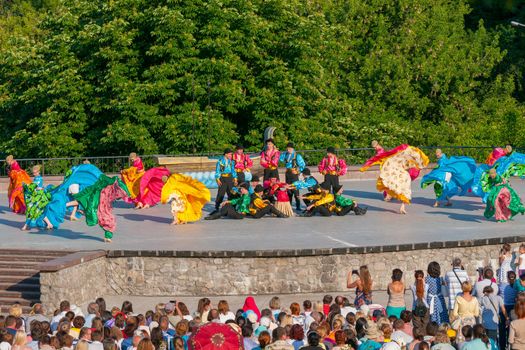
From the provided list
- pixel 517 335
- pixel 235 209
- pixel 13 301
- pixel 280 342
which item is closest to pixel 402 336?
pixel 517 335

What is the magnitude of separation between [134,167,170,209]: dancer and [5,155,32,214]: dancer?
265 centimetres

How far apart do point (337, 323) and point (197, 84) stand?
24648 mm

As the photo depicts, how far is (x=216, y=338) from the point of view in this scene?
1529 centimetres

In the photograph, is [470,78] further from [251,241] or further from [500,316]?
[500,316]

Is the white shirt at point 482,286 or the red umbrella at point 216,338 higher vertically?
the white shirt at point 482,286

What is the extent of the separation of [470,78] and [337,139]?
8.75 metres

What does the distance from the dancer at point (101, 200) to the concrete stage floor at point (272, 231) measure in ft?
1.49

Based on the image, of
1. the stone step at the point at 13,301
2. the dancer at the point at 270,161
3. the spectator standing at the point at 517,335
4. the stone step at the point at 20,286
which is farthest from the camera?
the dancer at the point at 270,161

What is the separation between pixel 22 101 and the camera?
43.6 meters

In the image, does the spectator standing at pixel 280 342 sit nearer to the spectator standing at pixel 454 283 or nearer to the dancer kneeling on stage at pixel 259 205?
the spectator standing at pixel 454 283

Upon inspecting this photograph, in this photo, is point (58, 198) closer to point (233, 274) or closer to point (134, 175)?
point (134, 175)

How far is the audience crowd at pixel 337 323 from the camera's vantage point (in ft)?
52.0

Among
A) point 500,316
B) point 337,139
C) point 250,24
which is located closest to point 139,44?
point 250,24

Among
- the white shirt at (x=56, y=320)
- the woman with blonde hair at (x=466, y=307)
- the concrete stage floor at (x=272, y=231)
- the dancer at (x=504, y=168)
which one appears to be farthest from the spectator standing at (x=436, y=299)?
the dancer at (x=504, y=168)
